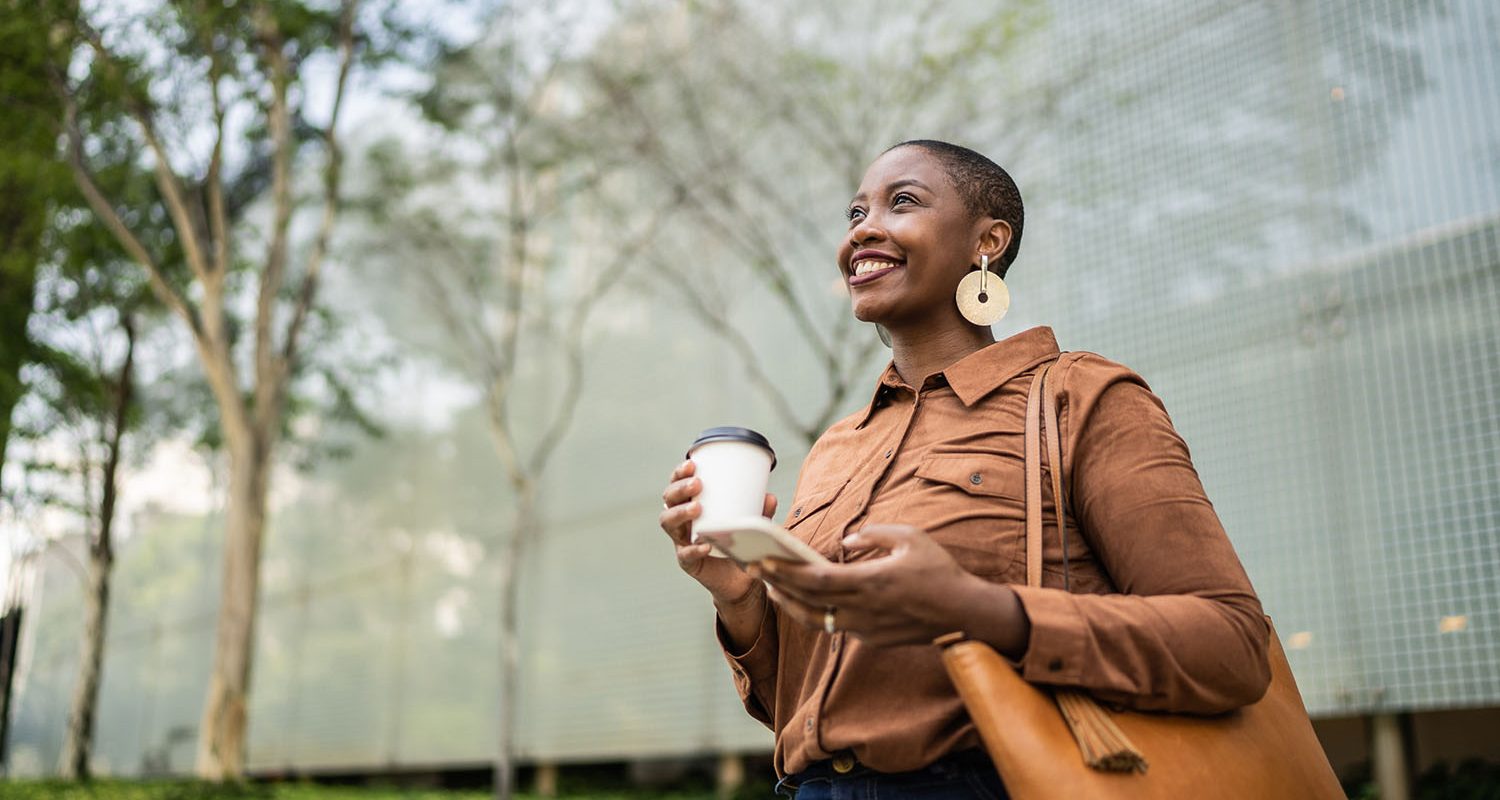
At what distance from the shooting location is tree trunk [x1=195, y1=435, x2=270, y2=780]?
969 centimetres

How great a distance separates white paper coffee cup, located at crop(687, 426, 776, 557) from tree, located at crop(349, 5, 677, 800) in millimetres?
8482

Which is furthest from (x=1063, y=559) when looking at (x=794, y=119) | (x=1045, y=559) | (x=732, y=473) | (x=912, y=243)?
(x=794, y=119)

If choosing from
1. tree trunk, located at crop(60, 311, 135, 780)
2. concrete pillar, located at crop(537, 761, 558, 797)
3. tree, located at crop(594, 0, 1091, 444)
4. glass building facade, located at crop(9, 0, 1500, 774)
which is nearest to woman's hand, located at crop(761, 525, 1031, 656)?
glass building facade, located at crop(9, 0, 1500, 774)

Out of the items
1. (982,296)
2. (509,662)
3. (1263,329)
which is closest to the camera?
(982,296)

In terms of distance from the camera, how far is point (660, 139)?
9766 millimetres

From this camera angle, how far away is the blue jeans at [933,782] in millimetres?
1345

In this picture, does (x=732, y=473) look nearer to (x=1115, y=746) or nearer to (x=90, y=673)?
(x=1115, y=746)

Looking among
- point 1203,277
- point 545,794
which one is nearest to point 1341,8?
point 1203,277

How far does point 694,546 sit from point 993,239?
22.7 inches

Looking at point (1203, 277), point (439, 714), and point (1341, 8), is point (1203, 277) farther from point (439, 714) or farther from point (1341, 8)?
point (439, 714)

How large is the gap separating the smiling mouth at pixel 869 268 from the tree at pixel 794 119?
20.2ft

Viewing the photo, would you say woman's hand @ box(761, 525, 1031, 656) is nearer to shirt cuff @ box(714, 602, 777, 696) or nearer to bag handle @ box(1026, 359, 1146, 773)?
bag handle @ box(1026, 359, 1146, 773)

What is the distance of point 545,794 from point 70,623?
46.9ft

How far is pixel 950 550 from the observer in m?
1.40
